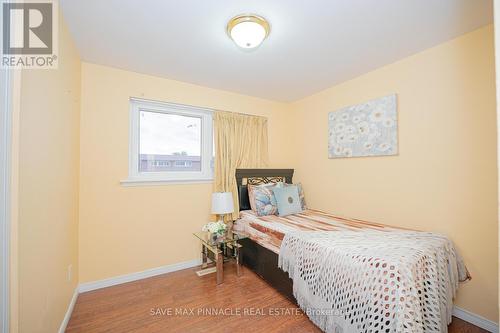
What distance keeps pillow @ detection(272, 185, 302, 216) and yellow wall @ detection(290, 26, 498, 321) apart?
0.70 meters

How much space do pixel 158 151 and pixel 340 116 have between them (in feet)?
8.18

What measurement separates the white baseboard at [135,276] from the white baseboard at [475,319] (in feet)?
8.92

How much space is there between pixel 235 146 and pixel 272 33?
64.6 inches

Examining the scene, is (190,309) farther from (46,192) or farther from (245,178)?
(245,178)

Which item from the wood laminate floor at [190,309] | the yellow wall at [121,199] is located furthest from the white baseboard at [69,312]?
the yellow wall at [121,199]

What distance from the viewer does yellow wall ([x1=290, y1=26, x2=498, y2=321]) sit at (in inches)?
66.6

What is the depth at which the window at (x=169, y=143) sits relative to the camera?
2578mm

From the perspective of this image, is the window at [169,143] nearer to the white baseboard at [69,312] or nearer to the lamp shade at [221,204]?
the lamp shade at [221,204]

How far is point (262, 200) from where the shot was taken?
9.36 ft

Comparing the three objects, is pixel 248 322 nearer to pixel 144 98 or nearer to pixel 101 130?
pixel 101 130

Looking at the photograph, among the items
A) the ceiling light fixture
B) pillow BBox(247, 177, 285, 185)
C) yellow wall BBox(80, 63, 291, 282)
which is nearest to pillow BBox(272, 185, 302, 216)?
pillow BBox(247, 177, 285, 185)

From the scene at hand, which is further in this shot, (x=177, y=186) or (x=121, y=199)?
(x=177, y=186)

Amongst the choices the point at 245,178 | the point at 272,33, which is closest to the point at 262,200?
the point at 245,178

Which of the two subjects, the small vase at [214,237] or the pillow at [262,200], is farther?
the pillow at [262,200]
